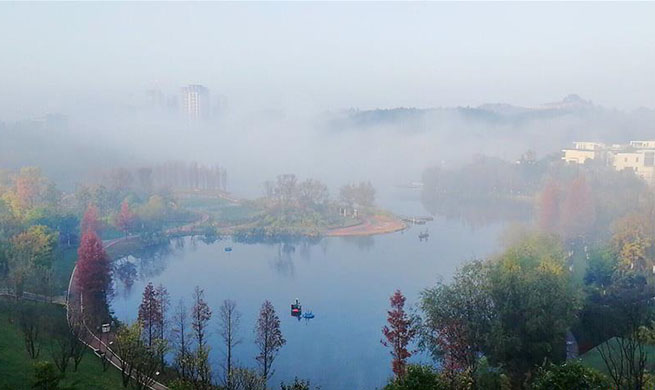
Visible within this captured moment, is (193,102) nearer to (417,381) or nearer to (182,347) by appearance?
(182,347)

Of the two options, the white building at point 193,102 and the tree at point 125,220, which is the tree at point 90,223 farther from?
the white building at point 193,102

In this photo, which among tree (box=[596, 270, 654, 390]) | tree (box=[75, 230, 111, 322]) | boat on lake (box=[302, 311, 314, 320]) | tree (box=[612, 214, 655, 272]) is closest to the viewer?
tree (box=[596, 270, 654, 390])

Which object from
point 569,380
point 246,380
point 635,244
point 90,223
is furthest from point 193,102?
point 569,380

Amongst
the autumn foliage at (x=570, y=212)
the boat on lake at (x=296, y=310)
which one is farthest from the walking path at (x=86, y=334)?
the autumn foliage at (x=570, y=212)

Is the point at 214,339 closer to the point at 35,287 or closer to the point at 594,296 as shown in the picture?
the point at 35,287

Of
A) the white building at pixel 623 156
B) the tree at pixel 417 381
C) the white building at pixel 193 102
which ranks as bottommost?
the tree at pixel 417 381

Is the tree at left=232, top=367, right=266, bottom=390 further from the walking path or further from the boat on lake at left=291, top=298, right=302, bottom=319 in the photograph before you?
the boat on lake at left=291, top=298, right=302, bottom=319

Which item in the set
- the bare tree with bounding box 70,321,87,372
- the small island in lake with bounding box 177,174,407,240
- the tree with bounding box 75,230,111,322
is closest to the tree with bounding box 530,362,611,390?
the bare tree with bounding box 70,321,87,372
